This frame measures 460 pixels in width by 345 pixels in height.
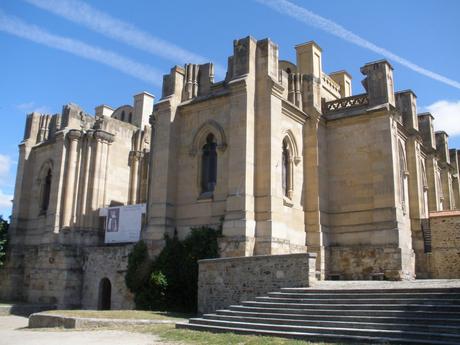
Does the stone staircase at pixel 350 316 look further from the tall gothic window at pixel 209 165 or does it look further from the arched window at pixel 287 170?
the tall gothic window at pixel 209 165

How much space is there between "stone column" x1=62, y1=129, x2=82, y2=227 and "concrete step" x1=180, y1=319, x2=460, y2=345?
656 inches

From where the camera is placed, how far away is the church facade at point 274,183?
19.9 metres

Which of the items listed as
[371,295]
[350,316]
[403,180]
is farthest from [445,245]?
[350,316]

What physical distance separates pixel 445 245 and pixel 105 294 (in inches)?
707

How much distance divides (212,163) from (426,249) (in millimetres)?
11380

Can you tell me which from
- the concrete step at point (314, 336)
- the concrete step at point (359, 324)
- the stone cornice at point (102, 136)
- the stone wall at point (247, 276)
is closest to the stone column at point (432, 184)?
the stone wall at point (247, 276)

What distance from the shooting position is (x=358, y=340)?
1080cm

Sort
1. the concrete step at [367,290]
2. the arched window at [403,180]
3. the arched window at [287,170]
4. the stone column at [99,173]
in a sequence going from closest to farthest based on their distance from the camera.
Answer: the concrete step at [367,290], the arched window at [287,170], the arched window at [403,180], the stone column at [99,173]

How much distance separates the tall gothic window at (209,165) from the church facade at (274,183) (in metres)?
0.05

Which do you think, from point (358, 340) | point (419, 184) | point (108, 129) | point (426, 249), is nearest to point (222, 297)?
point (358, 340)

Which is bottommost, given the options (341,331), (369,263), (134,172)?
(341,331)

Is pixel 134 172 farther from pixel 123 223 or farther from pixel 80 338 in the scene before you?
pixel 80 338

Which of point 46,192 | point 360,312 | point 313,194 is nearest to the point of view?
point 360,312

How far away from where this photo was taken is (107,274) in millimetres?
24859
